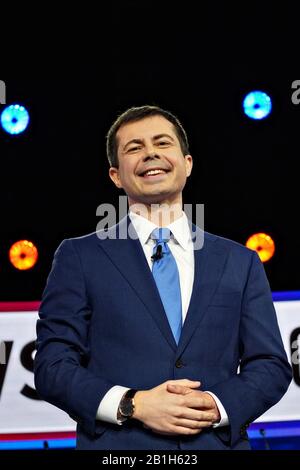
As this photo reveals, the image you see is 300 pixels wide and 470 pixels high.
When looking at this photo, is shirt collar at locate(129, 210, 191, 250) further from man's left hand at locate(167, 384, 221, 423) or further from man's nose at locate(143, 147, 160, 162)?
man's left hand at locate(167, 384, 221, 423)

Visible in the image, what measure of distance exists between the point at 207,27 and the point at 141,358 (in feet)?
9.16

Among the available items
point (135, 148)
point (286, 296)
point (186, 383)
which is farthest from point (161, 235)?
point (286, 296)

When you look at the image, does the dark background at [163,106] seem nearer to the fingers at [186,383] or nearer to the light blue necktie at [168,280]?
the light blue necktie at [168,280]

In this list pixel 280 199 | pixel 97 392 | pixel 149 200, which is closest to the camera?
pixel 97 392

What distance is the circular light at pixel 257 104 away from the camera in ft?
14.3

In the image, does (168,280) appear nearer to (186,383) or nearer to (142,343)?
(142,343)

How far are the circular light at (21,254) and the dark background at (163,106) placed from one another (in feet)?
0.14

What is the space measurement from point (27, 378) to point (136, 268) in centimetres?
206

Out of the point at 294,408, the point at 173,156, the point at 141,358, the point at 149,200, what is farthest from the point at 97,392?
the point at 294,408

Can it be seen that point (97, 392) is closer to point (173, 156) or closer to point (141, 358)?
point (141, 358)

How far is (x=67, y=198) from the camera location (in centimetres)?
444

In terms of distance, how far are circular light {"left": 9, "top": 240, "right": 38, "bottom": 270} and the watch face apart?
2.63 metres

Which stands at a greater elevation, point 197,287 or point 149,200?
point 149,200

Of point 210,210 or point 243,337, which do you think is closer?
point 243,337
